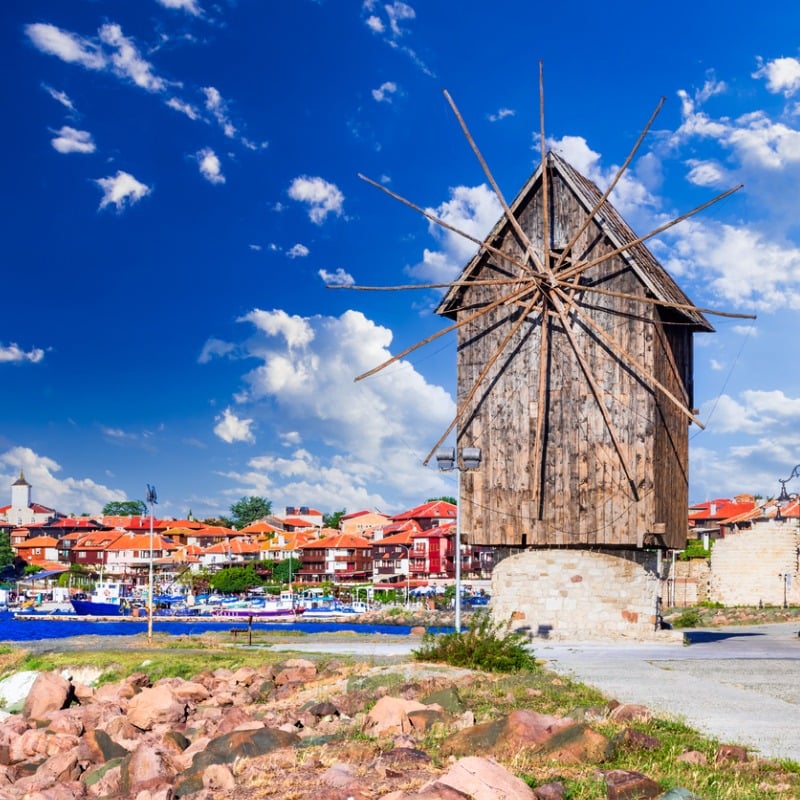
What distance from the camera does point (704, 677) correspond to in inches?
733

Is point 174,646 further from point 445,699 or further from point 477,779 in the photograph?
point 477,779

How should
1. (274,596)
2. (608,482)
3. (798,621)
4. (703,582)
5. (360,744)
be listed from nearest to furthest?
(360,744) → (608,482) → (798,621) → (703,582) → (274,596)

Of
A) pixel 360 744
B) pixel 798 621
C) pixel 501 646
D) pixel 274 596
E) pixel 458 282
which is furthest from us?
pixel 274 596

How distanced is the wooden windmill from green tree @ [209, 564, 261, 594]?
92222mm

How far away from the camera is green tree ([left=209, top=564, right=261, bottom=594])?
116312 mm

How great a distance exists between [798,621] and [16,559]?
12816cm

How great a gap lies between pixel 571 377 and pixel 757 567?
116 feet

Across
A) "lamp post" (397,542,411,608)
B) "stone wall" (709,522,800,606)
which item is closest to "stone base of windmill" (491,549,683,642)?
"stone wall" (709,522,800,606)

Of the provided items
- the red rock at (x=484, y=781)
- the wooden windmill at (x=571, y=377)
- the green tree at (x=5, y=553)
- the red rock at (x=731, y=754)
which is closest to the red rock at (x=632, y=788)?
the red rock at (x=484, y=781)

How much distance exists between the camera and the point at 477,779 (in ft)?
32.6

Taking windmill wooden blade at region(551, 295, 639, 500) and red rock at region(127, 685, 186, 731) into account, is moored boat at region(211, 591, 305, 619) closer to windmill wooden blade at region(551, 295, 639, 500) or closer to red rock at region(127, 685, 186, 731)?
windmill wooden blade at region(551, 295, 639, 500)

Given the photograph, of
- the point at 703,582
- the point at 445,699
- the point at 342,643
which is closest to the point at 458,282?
the point at 342,643

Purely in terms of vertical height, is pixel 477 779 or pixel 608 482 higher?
pixel 608 482

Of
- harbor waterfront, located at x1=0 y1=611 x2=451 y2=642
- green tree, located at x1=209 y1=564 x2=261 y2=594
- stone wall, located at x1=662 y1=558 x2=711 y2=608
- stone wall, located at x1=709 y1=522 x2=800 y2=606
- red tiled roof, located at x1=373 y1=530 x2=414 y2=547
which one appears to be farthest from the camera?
red tiled roof, located at x1=373 y1=530 x2=414 y2=547
